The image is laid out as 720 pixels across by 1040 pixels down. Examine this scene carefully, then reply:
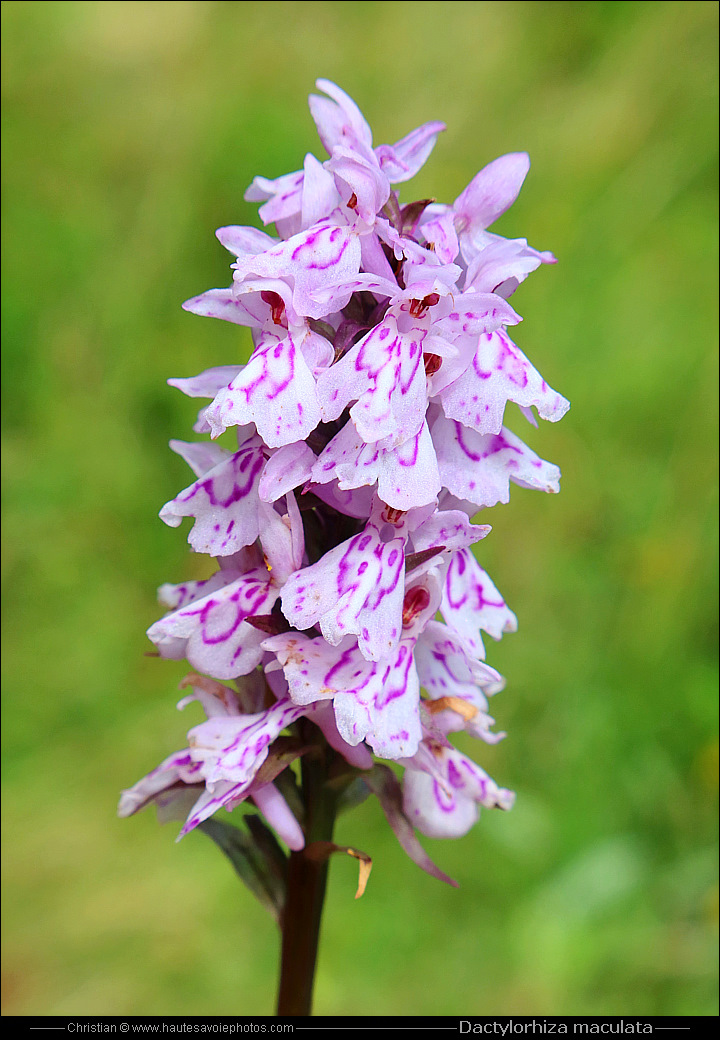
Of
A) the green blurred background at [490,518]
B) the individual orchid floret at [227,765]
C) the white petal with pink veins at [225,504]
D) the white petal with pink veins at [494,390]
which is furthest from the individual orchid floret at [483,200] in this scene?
the green blurred background at [490,518]

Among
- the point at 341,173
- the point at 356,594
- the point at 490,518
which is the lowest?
the point at 356,594

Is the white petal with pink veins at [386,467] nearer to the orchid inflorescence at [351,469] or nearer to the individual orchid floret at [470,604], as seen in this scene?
the orchid inflorescence at [351,469]

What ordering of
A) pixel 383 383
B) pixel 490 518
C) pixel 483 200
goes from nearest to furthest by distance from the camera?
pixel 383 383 < pixel 483 200 < pixel 490 518

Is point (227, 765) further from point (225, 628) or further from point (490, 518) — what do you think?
Answer: point (490, 518)

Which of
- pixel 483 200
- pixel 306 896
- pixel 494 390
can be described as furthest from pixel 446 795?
pixel 483 200

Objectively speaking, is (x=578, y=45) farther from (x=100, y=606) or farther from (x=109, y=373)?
(x=100, y=606)

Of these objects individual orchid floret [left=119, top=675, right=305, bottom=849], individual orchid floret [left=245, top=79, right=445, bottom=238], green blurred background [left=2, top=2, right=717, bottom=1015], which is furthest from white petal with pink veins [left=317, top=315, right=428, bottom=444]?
green blurred background [left=2, top=2, right=717, bottom=1015]

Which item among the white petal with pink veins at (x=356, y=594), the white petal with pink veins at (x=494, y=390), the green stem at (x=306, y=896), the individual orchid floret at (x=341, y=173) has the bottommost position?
the green stem at (x=306, y=896)
